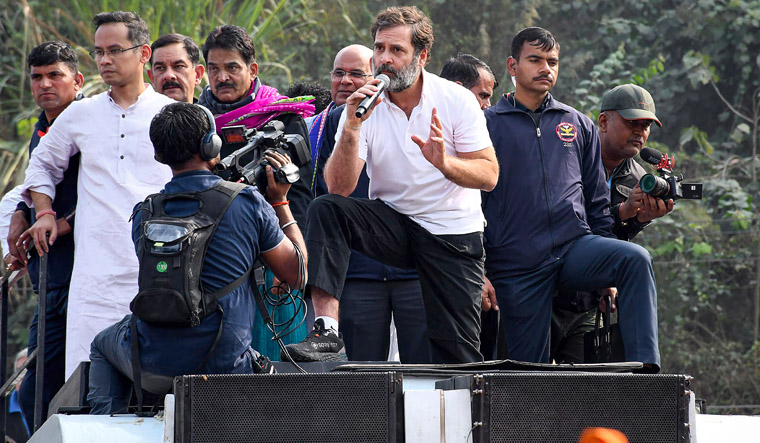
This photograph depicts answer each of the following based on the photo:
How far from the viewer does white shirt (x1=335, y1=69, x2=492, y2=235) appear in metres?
5.08

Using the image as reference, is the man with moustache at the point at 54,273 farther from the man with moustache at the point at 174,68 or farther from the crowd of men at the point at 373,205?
the man with moustache at the point at 174,68

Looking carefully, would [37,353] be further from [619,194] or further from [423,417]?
[619,194]

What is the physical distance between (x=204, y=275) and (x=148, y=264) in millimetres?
200

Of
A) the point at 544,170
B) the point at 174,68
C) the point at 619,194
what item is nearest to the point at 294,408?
the point at 544,170

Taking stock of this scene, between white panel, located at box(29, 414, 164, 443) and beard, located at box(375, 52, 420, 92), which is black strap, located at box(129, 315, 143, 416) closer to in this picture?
white panel, located at box(29, 414, 164, 443)

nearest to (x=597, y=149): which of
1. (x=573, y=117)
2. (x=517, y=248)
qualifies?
(x=573, y=117)

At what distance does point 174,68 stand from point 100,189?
59.8 inches

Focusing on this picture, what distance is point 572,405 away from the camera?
3613 mm

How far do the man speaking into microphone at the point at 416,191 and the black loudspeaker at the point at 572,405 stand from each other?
4.33 feet

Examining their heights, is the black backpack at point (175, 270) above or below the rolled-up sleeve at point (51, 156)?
below

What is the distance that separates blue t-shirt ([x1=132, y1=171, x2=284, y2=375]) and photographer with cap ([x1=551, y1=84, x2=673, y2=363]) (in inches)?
77.4

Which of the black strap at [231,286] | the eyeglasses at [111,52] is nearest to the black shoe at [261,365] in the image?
the black strap at [231,286]

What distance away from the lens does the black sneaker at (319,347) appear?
4.40 meters

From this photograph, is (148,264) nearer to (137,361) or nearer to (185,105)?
(137,361)
